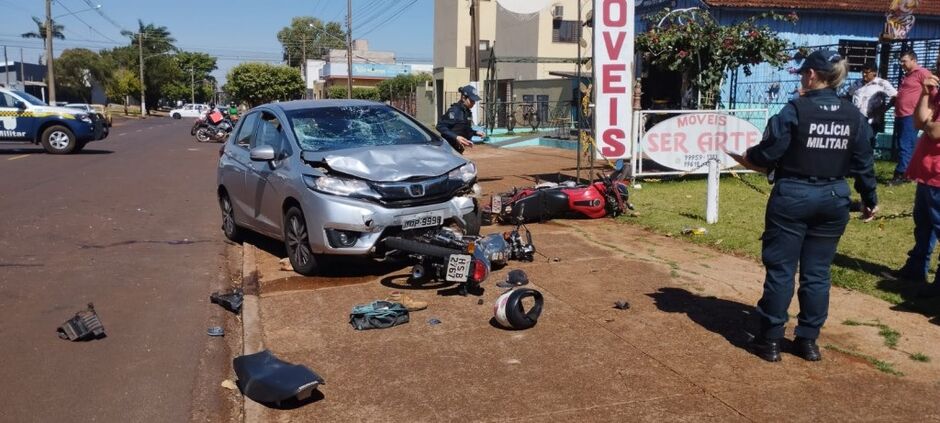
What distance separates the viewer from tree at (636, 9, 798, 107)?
45.9 feet

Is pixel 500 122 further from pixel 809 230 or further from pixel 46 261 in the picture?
pixel 809 230

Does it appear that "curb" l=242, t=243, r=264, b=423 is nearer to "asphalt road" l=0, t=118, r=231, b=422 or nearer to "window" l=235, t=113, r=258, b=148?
"asphalt road" l=0, t=118, r=231, b=422

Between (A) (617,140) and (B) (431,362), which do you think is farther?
(A) (617,140)

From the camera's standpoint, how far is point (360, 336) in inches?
216

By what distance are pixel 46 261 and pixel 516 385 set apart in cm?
580

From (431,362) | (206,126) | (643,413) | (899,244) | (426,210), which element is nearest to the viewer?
(643,413)

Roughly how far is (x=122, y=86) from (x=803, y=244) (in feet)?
270

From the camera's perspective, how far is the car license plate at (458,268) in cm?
618

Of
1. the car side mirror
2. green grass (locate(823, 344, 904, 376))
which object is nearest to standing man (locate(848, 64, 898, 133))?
green grass (locate(823, 344, 904, 376))

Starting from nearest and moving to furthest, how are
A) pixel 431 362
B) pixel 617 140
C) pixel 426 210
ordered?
pixel 431 362 < pixel 426 210 < pixel 617 140

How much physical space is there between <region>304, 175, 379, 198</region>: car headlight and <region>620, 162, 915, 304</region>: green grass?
3.67 meters

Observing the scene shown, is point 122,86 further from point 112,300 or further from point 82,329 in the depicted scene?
point 82,329

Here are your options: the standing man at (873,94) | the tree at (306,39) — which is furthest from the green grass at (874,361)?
the tree at (306,39)

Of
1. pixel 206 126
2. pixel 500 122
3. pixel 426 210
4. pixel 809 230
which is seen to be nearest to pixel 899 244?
pixel 809 230
